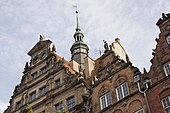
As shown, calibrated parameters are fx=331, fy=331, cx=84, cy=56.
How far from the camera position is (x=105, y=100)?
23.2 m

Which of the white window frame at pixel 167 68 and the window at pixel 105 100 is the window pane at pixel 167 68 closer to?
the white window frame at pixel 167 68

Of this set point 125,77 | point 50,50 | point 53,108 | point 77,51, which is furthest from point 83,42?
point 125,77

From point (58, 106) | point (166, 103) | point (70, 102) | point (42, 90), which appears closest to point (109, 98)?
point (70, 102)

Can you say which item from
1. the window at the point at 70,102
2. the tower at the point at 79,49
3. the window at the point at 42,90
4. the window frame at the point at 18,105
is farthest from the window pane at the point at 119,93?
the tower at the point at 79,49

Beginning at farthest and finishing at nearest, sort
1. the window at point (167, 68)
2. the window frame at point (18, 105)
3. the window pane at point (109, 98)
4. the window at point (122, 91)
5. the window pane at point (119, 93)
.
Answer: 1. the window frame at point (18, 105)
2. the window pane at point (109, 98)
3. the window pane at point (119, 93)
4. the window at point (122, 91)
5. the window at point (167, 68)

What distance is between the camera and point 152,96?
800 inches

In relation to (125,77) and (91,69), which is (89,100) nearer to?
(125,77)

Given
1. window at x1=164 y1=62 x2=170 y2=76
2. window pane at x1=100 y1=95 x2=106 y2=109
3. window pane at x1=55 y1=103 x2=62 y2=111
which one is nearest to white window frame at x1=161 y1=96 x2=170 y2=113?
window at x1=164 y1=62 x2=170 y2=76

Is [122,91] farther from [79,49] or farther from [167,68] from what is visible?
[79,49]

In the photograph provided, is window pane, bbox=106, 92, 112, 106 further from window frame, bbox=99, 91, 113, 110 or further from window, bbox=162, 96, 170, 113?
window, bbox=162, 96, 170, 113

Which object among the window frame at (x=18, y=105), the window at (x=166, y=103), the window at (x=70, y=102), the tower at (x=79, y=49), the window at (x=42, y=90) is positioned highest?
the tower at (x=79, y=49)

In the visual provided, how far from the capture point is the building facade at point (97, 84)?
2070 cm

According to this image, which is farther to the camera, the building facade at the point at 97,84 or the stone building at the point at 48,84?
the stone building at the point at 48,84

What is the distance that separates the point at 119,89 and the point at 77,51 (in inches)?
669
